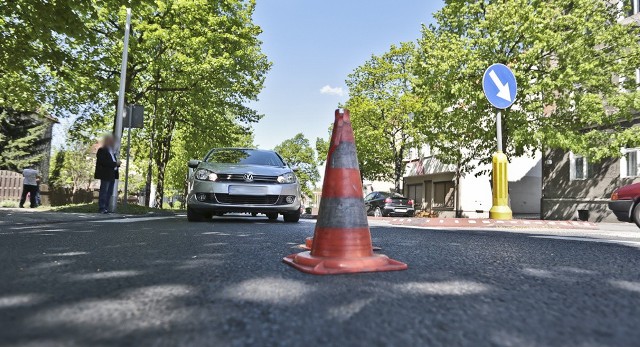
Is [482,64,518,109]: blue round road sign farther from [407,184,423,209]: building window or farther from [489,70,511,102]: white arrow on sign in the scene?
[407,184,423,209]: building window

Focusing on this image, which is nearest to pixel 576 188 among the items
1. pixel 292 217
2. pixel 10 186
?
pixel 292 217

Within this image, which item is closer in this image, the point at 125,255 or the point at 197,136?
the point at 125,255

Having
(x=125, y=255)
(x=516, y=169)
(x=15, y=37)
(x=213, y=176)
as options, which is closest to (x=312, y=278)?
(x=125, y=255)

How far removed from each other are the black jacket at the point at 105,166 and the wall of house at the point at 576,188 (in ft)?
61.5

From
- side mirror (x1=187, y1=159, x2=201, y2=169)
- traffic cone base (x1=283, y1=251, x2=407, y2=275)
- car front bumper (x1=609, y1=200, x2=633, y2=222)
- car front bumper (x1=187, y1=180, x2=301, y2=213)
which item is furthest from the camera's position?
car front bumper (x1=609, y1=200, x2=633, y2=222)

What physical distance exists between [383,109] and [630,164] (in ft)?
47.1

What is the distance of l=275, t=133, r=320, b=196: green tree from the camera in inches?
2862

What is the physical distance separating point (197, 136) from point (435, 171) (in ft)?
60.6

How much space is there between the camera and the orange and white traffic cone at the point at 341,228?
292 cm

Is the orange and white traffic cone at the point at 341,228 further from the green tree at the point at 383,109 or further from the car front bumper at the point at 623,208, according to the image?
the green tree at the point at 383,109

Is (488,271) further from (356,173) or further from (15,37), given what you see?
(15,37)

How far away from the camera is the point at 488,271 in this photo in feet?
9.93

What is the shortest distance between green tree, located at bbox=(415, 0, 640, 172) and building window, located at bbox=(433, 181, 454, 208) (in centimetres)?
1475

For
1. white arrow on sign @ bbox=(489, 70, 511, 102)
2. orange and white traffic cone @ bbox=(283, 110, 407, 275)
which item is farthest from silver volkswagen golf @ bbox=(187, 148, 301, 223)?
orange and white traffic cone @ bbox=(283, 110, 407, 275)
